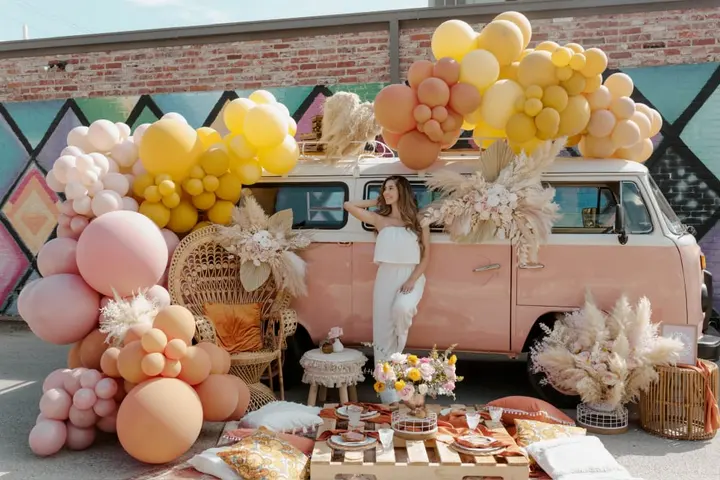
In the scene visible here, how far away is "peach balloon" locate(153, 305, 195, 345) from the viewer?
477 centimetres

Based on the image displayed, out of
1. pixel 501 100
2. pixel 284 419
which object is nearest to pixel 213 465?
pixel 284 419

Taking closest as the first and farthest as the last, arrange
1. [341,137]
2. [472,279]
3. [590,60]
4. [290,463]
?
1. [290,463]
2. [590,60]
3. [472,279]
4. [341,137]

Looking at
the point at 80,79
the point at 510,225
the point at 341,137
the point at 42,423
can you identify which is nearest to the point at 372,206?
the point at 341,137

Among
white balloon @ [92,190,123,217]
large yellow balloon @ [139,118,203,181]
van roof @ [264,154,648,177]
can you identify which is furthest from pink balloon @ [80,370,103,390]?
van roof @ [264,154,648,177]

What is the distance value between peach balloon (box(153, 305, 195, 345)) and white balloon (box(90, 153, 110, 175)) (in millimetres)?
Result: 1674

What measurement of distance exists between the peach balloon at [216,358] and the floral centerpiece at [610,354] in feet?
8.29

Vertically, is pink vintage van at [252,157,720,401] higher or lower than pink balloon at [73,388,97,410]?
higher

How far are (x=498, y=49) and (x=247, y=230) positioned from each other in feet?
8.87

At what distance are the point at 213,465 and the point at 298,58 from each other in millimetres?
6025

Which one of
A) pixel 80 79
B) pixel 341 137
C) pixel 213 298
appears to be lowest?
pixel 213 298

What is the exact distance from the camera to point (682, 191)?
7.99 meters

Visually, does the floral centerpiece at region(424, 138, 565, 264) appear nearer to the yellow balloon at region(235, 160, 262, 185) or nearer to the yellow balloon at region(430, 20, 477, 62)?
the yellow balloon at region(430, 20, 477, 62)

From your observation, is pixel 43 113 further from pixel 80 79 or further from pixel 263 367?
pixel 263 367

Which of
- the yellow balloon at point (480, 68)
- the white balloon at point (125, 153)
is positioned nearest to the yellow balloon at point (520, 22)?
the yellow balloon at point (480, 68)
